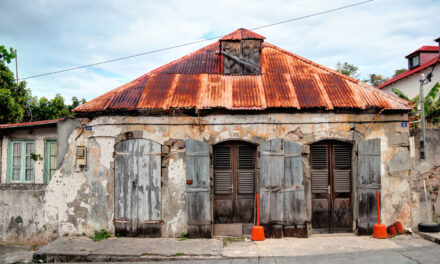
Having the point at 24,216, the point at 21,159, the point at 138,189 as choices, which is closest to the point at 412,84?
the point at 138,189

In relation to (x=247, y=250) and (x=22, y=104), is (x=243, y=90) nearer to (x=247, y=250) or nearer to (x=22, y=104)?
(x=247, y=250)

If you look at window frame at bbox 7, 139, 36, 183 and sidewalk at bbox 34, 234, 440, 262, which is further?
window frame at bbox 7, 139, 36, 183

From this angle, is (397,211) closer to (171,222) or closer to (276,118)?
(276,118)

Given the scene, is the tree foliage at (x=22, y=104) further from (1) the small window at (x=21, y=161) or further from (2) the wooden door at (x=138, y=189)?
(2) the wooden door at (x=138, y=189)

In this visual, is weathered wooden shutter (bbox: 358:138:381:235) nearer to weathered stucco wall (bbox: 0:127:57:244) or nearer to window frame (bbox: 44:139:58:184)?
weathered stucco wall (bbox: 0:127:57:244)

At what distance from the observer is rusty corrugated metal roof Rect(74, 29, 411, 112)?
7.25 m

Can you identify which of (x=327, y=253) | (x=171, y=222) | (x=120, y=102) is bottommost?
(x=327, y=253)

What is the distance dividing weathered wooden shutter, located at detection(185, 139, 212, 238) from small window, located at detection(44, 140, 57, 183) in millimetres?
3795

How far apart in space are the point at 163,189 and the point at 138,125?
1694 mm

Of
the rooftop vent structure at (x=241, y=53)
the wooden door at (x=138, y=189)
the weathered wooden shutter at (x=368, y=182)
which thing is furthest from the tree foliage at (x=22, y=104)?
the weathered wooden shutter at (x=368, y=182)

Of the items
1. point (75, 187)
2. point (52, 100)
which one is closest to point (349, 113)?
point (75, 187)

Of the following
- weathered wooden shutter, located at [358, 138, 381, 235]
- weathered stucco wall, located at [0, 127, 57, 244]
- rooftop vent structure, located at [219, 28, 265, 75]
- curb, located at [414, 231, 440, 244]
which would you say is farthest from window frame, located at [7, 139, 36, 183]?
curb, located at [414, 231, 440, 244]

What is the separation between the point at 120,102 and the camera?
7375mm

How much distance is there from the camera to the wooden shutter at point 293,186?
714cm
